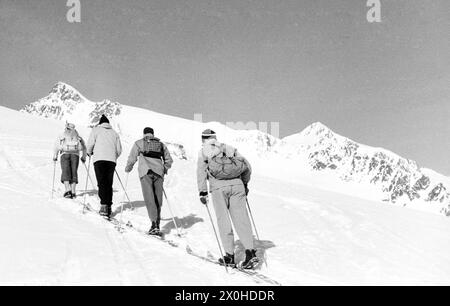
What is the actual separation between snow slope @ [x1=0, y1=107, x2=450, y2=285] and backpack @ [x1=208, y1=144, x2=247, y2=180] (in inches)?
50.7

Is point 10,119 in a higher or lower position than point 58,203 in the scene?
higher

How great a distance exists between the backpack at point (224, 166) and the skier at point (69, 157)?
5413 millimetres

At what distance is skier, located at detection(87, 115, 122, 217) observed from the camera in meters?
9.05

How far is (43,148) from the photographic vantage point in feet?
59.5

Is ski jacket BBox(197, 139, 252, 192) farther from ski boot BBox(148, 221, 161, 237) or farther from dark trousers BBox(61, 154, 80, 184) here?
dark trousers BBox(61, 154, 80, 184)

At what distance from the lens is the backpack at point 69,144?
36.1ft

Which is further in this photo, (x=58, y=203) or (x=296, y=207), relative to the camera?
(x=296, y=207)

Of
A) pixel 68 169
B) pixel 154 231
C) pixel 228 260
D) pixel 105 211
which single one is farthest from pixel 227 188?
pixel 68 169

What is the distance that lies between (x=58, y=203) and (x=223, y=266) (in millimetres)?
5158

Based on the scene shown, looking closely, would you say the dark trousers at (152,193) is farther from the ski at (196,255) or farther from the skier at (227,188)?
the skier at (227,188)

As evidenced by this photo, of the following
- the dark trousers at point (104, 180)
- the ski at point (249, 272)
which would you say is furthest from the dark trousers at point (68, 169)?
the ski at point (249, 272)

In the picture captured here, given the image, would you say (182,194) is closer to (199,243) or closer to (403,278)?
(199,243)
